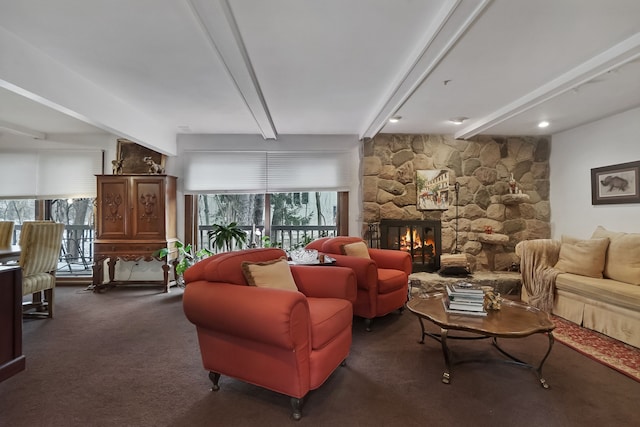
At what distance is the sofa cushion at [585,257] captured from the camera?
3.34m

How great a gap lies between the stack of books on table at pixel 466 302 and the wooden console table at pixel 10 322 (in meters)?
2.88

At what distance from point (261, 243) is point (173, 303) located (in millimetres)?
1473

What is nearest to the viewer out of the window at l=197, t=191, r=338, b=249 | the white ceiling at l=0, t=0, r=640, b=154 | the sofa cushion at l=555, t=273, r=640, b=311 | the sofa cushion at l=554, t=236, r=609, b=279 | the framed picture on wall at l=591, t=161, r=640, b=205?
the white ceiling at l=0, t=0, r=640, b=154

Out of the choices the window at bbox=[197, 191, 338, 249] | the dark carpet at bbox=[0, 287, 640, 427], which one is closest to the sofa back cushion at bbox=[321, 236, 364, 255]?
the dark carpet at bbox=[0, 287, 640, 427]

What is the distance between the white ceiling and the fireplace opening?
60.5 inches

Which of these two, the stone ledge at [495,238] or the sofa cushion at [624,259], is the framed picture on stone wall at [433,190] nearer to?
the stone ledge at [495,238]

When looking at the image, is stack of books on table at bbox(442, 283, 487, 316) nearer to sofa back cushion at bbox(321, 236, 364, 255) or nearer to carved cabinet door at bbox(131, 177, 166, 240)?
sofa back cushion at bbox(321, 236, 364, 255)

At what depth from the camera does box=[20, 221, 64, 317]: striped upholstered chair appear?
324cm

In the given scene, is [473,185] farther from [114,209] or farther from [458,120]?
[114,209]

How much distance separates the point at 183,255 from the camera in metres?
5.01

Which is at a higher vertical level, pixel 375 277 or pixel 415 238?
pixel 415 238

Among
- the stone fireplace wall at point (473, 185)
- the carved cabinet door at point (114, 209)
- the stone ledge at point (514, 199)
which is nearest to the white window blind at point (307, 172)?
the stone fireplace wall at point (473, 185)

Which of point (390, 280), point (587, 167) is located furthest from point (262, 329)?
point (587, 167)

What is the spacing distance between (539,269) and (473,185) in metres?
1.60
